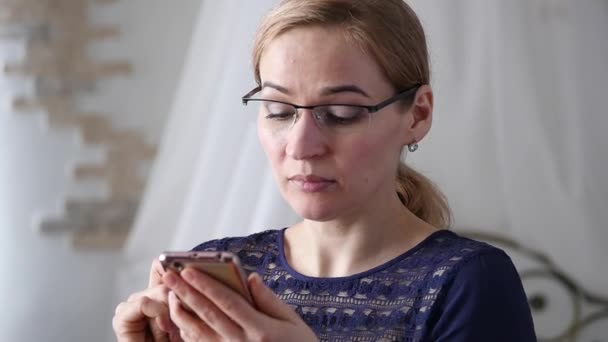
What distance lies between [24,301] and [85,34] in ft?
2.73

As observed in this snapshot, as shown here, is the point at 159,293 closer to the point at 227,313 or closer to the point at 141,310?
the point at 141,310

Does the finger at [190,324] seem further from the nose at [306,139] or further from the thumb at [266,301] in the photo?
the nose at [306,139]

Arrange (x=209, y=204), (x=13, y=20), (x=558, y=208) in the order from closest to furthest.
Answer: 1. (x=558, y=208)
2. (x=209, y=204)
3. (x=13, y=20)

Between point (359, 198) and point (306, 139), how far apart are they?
0.10 meters

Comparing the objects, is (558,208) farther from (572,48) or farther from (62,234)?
(62,234)

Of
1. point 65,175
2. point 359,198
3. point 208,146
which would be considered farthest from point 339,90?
point 65,175

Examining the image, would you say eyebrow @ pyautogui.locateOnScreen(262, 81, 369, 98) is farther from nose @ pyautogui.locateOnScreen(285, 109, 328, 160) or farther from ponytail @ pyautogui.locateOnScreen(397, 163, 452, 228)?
ponytail @ pyautogui.locateOnScreen(397, 163, 452, 228)

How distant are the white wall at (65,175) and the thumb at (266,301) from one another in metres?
1.95

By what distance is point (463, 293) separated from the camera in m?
0.98

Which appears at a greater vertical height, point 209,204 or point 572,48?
point 572,48

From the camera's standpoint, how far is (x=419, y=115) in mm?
1109

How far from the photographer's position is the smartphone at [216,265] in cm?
81

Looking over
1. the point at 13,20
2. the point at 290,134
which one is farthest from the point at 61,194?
the point at 290,134

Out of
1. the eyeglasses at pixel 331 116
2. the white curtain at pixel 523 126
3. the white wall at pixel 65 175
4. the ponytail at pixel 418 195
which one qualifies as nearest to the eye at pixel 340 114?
the eyeglasses at pixel 331 116
